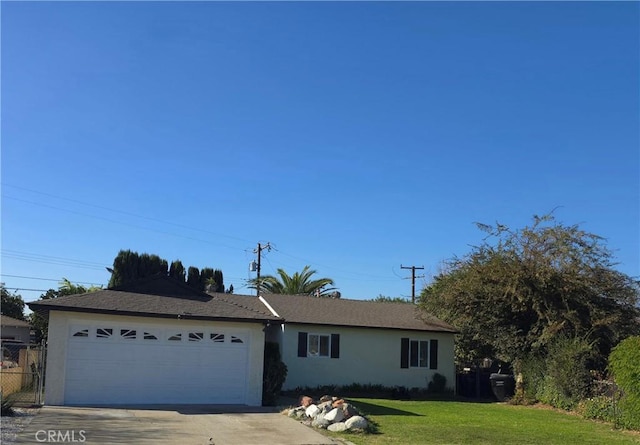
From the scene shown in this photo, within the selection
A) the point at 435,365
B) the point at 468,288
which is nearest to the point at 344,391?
the point at 435,365

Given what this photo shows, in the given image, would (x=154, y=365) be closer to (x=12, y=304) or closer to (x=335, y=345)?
(x=335, y=345)

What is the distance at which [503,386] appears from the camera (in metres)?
23.6

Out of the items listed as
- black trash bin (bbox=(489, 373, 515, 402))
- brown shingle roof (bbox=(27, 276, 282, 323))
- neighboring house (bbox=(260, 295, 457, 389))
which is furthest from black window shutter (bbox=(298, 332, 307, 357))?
black trash bin (bbox=(489, 373, 515, 402))

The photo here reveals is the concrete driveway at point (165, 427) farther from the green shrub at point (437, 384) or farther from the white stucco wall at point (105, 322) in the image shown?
the green shrub at point (437, 384)

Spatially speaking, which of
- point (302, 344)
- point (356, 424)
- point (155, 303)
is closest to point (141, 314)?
point (155, 303)

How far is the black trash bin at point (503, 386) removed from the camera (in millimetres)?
23656

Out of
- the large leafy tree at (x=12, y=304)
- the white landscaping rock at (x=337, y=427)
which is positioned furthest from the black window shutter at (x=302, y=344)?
the large leafy tree at (x=12, y=304)

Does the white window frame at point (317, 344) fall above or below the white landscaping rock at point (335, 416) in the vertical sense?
above

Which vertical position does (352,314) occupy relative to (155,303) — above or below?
below

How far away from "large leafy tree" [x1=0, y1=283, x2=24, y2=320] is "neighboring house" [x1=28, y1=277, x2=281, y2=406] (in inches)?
1474

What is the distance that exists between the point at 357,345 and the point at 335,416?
10997mm

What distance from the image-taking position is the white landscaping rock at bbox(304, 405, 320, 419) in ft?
47.1

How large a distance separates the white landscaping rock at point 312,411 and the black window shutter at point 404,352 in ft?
35.9

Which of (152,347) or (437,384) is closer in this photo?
(152,347)
